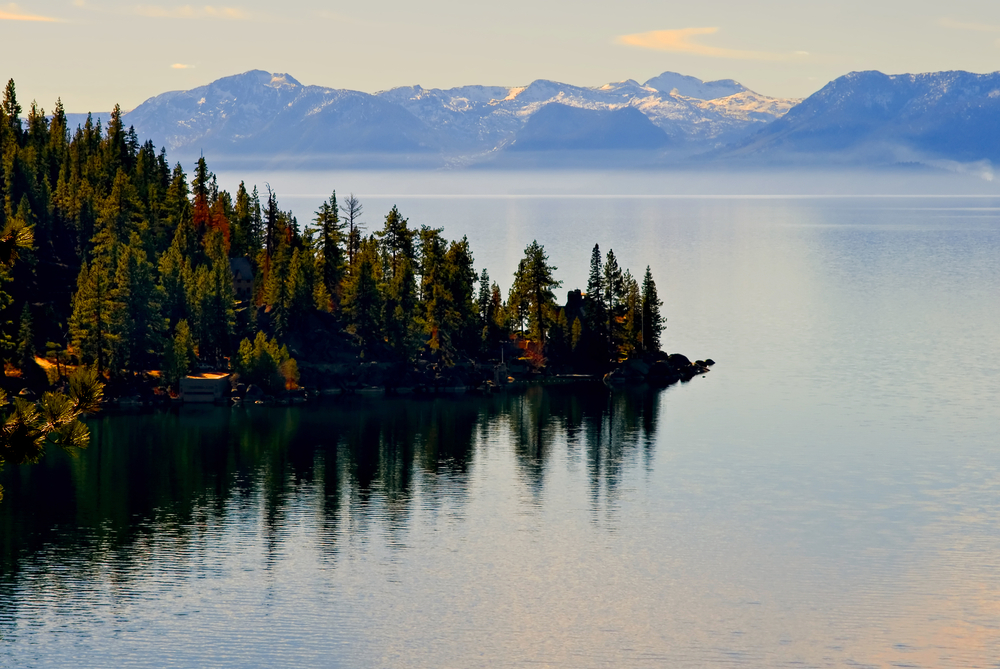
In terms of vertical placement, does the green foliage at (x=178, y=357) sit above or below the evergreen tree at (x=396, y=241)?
below

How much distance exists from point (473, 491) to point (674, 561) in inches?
918

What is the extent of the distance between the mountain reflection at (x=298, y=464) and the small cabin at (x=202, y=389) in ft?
13.8

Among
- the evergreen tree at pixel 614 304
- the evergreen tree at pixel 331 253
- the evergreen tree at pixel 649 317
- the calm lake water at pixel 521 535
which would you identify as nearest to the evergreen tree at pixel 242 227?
the evergreen tree at pixel 331 253

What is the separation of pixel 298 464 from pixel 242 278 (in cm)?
5654

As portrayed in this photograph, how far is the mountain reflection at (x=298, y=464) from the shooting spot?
94.2 m

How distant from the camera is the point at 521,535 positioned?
3656 inches

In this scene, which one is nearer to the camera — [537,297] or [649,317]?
[649,317]

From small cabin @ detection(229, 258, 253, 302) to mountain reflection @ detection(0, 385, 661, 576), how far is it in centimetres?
2698

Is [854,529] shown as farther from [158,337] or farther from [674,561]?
[158,337]

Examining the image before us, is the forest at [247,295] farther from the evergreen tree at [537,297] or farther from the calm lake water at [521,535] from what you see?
the calm lake water at [521,535]

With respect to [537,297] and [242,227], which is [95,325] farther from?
[537,297]

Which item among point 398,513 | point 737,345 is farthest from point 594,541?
point 737,345

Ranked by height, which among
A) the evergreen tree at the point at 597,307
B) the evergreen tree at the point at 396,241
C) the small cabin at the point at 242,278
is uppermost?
the evergreen tree at the point at 396,241


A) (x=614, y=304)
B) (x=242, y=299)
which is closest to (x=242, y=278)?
(x=242, y=299)
